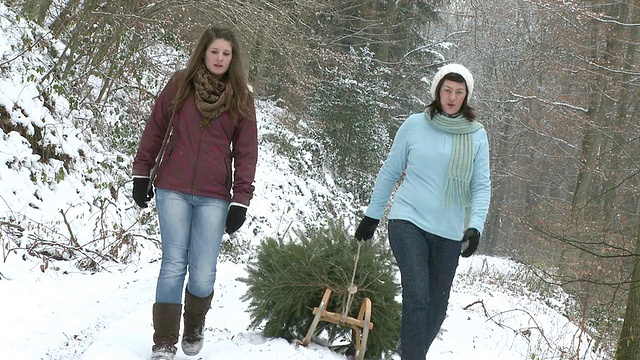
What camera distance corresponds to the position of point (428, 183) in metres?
4.09

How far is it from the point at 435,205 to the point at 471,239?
12.1 inches

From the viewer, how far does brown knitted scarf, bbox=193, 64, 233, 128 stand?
3752 millimetres

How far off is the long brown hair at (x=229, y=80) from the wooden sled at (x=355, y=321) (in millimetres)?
1430

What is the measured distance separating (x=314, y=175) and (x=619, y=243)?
887 cm

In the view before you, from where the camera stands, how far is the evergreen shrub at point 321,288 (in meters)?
4.61

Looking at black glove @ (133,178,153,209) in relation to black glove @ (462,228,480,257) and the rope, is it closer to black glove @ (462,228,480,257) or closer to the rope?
the rope

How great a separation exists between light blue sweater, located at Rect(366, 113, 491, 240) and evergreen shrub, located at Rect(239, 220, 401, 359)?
666 millimetres

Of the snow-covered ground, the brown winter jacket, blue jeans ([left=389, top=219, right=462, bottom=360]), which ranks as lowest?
the snow-covered ground

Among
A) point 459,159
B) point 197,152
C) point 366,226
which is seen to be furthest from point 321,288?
point 197,152

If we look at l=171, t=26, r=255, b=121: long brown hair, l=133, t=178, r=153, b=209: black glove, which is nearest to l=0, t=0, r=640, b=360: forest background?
l=133, t=178, r=153, b=209: black glove

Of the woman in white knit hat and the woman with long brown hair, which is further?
the woman in white knit hat

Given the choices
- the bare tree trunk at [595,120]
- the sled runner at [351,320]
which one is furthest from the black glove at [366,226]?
the bare tree trunk at [595,120]

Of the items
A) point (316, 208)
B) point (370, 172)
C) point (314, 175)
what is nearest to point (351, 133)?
point (370, 172)

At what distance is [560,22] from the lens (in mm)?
15695
